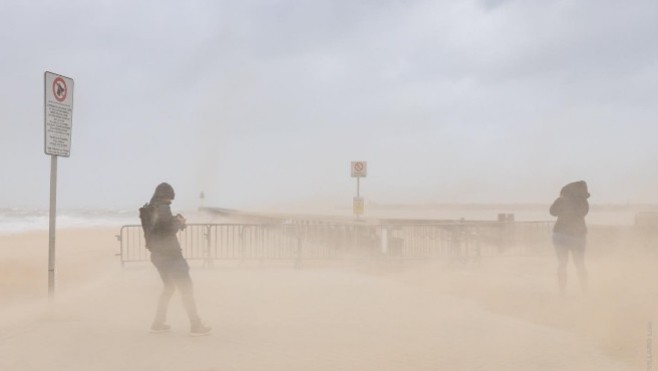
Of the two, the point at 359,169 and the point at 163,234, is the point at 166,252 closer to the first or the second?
the point at 163,234

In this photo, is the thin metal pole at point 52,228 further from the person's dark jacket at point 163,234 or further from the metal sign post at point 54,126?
the person's dark jacket at point 163,234

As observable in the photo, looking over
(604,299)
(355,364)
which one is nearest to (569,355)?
(355,364)

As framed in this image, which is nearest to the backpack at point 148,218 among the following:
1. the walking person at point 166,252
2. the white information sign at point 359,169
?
the walking person at point 166,252

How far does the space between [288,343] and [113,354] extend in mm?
1780

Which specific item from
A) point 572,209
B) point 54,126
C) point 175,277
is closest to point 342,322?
point 175,277

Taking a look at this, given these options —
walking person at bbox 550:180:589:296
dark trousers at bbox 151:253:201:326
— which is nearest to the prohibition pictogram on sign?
dark trousers at bbox 151:253:201:326

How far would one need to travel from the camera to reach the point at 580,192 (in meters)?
9.26

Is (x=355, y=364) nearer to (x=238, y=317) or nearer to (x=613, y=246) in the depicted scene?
(x=238, y=317)

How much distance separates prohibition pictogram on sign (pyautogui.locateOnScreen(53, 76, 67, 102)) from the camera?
7.58 metres

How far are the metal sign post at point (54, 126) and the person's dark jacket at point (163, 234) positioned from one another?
1982 mm

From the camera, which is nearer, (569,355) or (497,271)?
(569,355)

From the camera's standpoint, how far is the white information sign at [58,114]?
7.46 meters

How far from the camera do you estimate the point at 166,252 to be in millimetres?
6559

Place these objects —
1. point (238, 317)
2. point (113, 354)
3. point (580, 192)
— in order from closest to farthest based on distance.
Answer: point (113, 354), point (238, 317), point (580, 192)
